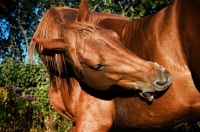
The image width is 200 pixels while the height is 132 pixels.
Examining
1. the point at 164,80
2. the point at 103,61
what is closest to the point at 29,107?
the point at 103,61

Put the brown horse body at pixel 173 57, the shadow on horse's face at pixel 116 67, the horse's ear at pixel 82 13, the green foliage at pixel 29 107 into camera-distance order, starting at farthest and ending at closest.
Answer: the green foliage at pixel 29 107 < the horse's ear at pixel 82 13 < the shadow on horse's face at pixel 116 67 < the brown horse body at pixel 173 57

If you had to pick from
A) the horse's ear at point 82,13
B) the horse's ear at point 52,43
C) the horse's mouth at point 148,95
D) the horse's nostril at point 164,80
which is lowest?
the horse's mouth at point 148,95

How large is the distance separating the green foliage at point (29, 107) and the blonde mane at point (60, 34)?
2212 millimetres

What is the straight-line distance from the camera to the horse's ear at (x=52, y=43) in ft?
6.18

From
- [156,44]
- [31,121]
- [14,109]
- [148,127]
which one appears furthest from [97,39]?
[31,121]

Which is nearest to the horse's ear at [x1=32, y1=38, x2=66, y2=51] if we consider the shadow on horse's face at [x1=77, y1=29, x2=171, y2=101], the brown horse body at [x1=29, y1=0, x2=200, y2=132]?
the shadow on horse's face at [x1=77, y1=29, x2=171, y2=101]

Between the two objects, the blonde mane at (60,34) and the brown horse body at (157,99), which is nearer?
the brown horse body at (157,99)

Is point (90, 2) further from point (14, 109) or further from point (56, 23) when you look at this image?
point (56, 23)

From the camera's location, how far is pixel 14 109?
438 cm

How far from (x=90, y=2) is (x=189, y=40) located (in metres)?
6.25

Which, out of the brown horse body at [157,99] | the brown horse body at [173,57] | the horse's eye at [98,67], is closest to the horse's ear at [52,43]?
the horse's eye at [98,67]

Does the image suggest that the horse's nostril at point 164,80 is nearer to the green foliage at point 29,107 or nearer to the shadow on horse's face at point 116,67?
the shadow on horse's face at point 116,67

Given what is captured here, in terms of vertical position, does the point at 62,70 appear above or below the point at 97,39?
below

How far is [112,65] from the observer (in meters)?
1.83
